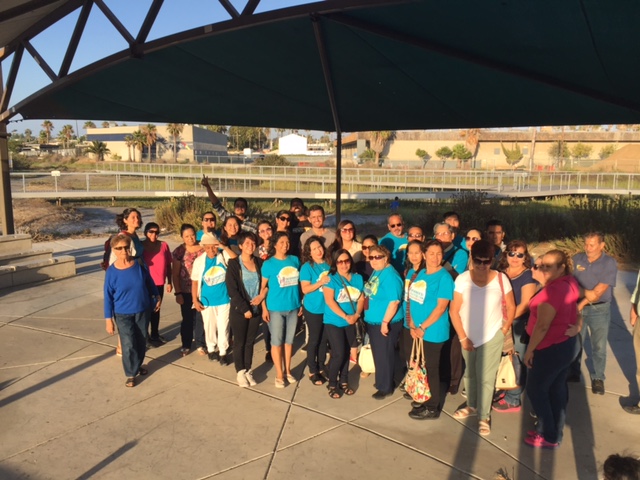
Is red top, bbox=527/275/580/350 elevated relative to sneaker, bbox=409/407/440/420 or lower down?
elevated

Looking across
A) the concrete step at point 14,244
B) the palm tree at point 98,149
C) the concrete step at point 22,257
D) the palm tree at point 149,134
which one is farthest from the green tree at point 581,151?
the concrete step at point 14,244

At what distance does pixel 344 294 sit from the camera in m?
4.98

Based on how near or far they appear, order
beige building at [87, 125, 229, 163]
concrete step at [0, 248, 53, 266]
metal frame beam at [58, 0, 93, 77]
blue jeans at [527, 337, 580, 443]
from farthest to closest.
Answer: beige building at [87, 125, 229, 163]
concrete step at [0, 248, 53, 266]
metal frame beam at [58, 0, 93, 77]
blue jeans at [527, 337, 580, 443]

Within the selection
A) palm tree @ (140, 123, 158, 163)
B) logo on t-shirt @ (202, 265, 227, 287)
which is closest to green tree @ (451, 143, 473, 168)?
palm tree @ (140, 123, 158, 163)

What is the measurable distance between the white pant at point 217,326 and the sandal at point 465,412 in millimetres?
2561

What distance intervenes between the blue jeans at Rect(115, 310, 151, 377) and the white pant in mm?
669

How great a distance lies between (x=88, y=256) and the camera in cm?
1256

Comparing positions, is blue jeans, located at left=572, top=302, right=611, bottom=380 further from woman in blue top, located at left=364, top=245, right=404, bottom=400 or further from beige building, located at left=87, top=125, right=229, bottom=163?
beige building, located at left=87, top=125, right=229, bottom=163

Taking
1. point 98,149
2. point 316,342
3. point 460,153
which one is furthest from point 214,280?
point 98,149

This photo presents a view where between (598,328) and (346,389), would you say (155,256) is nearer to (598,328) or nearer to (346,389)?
(346,389)

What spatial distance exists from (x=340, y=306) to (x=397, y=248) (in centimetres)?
133

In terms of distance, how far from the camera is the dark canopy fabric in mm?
4871

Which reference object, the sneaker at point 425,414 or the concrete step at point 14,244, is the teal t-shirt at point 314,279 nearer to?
the sneaker at point 425,414

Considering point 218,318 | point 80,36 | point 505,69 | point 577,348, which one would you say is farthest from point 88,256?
point 577,348
